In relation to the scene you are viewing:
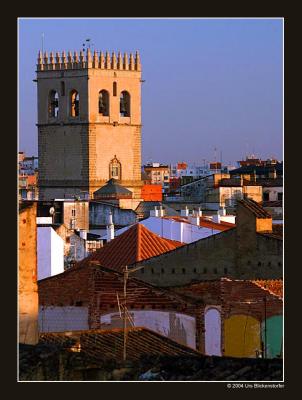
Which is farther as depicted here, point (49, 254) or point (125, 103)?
point (125, 103)

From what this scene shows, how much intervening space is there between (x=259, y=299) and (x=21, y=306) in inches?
164

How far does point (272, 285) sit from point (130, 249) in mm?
5594

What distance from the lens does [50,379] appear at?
48.6 feet

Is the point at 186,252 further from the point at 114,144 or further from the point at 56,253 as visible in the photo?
the point at 114,144

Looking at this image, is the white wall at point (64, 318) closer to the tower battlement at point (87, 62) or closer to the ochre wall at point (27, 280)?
the ochre wall at point (27, 280)

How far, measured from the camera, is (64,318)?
2006cm

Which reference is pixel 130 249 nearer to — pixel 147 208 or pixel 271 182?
pixel 147 208

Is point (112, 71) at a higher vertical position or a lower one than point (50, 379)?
higher

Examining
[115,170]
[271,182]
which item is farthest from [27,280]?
[115,170]

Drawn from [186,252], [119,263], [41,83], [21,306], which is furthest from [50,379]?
[41,83]

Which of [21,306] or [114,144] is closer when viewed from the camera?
[21,306]

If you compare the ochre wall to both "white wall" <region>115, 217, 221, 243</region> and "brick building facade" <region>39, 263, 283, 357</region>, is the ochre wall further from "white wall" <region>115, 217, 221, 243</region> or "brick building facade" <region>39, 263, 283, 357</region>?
"white wall" <region>115, 217, 221, 243</region>

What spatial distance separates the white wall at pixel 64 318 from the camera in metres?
19.7

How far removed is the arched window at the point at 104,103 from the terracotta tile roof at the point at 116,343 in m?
45.5
